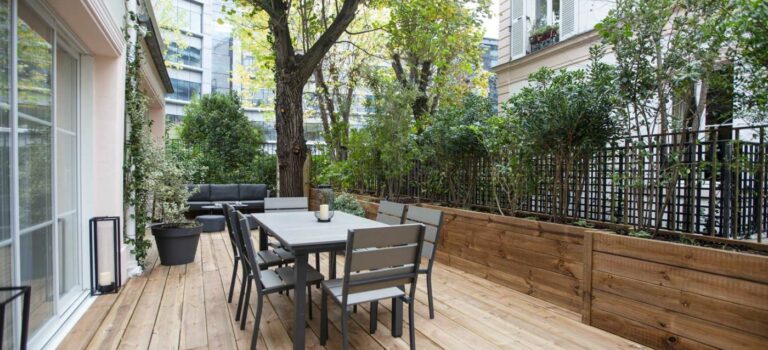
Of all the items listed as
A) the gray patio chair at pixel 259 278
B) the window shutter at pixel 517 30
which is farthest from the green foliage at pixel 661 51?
the window shutter at pixel 517 30

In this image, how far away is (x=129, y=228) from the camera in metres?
4.71

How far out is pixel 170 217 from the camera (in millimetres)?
4703

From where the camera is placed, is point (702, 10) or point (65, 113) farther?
point (65, 113)

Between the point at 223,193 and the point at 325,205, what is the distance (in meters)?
6.45

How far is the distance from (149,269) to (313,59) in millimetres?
3235

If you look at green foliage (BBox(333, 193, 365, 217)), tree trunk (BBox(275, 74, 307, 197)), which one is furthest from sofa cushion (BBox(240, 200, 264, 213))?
green foliage (BBox(333, 193, 365, 217))

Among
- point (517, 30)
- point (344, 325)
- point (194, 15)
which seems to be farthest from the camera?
point (194, 15)

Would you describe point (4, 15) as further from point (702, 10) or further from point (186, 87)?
point (186, 87)

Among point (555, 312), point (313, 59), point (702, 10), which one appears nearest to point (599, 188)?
point (555, 312)

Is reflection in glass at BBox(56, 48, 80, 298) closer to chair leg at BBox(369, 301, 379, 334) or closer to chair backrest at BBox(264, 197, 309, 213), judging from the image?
chair backrest at BBox(264, 197, 309, 213)

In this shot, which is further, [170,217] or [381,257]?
[170,217]

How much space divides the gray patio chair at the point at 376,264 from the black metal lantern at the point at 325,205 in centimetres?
92

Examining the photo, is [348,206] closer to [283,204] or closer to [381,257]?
[283,204]

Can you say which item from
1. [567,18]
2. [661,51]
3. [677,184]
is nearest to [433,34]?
[567,18]
